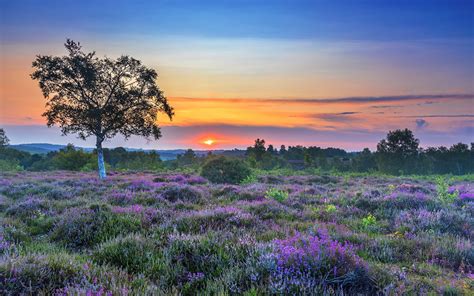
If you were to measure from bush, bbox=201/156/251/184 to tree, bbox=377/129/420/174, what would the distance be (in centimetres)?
5644

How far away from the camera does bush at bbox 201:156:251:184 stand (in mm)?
23203

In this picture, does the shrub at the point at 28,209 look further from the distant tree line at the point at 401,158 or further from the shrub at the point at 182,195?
the distant tree line at the point at 401,158

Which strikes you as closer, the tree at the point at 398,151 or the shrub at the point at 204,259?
the shrub at the point at 204,259

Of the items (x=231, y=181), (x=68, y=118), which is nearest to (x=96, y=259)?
(x=231, y=181)

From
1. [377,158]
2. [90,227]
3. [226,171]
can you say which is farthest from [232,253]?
[377,158]

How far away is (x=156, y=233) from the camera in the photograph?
20.7ft

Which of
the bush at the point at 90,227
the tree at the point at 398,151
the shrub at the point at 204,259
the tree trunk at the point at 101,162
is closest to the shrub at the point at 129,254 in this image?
the shrub at the point at 204,259

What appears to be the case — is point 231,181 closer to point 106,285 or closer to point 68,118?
point 68,118

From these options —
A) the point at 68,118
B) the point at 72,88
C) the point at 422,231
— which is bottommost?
the point at 422,231

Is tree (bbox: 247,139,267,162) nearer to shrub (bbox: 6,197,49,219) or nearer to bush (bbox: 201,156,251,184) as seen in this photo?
bush (bbox: 201,156,251,184)

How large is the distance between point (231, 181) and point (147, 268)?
18714 mm

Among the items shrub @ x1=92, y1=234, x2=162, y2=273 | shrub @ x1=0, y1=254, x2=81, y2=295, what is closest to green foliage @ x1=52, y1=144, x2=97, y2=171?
shrub @ x1=92, y1=234, x2=162, y2=273

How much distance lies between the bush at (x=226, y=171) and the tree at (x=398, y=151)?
56.4 meters

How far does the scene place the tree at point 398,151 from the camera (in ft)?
233
